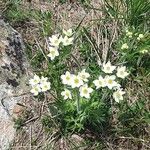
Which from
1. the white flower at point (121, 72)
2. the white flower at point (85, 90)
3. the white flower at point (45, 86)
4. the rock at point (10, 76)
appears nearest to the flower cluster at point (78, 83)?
the white flower at point (85, 90)

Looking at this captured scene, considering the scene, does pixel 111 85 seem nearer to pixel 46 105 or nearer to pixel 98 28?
pixel 46 105

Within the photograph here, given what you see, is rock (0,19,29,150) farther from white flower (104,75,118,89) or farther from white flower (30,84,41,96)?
white flower (104,75,118,89)

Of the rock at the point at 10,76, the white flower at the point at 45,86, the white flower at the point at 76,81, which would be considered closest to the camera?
the white flower at the point at 76,81

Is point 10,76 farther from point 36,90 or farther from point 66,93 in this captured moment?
point 66,93

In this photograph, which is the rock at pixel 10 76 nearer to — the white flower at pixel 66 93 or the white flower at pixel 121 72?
the white flower at pixel 66 93

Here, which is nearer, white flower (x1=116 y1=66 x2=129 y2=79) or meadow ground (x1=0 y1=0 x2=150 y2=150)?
white flower (x1=116 y1=66 x2=129 y2=79)

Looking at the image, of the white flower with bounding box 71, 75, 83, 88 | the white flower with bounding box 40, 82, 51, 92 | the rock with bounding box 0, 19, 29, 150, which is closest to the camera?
the white flower with bounding box 71, 75, 83, 88

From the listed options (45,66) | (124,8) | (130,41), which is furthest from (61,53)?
(124,8)

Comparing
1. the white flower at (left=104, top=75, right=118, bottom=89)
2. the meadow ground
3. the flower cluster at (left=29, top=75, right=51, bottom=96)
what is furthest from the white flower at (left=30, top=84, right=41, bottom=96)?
the white flower at (left=104, top=75, right=118, bottom=89)
